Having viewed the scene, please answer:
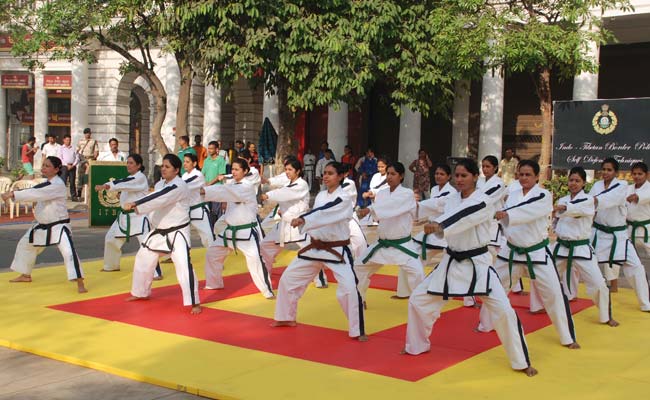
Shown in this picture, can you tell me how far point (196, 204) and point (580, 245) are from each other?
4.99 m

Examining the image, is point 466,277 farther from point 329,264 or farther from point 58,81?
point 58,81

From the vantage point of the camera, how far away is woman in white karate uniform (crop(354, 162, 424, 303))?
7387mm

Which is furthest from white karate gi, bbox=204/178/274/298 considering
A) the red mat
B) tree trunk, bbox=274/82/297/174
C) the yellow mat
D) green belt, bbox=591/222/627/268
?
tree trunk, bbox=274/82/297/174

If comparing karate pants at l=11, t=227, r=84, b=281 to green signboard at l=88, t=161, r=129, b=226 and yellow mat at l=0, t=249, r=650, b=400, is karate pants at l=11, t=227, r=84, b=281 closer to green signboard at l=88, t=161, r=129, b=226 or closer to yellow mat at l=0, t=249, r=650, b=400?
yellow mat at l=0, t=249, r=650, b=400

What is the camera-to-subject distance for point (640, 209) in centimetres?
905

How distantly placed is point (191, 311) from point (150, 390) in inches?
96.4

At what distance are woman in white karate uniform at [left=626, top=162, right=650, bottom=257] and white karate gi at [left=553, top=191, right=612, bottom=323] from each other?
169 cm

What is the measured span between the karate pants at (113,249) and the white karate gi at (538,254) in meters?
4.86

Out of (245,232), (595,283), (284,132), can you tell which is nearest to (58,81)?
(284,132)

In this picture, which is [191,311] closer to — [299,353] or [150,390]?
[299,353]

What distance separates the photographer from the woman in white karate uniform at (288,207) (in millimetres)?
8414

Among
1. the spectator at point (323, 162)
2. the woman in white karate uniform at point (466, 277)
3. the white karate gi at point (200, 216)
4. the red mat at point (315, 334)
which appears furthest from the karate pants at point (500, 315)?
the spectator at point (323, 162)

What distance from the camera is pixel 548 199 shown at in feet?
21.3

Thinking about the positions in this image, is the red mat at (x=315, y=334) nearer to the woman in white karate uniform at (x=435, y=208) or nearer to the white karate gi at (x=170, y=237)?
the white karate gi at (x=170, y=237)
